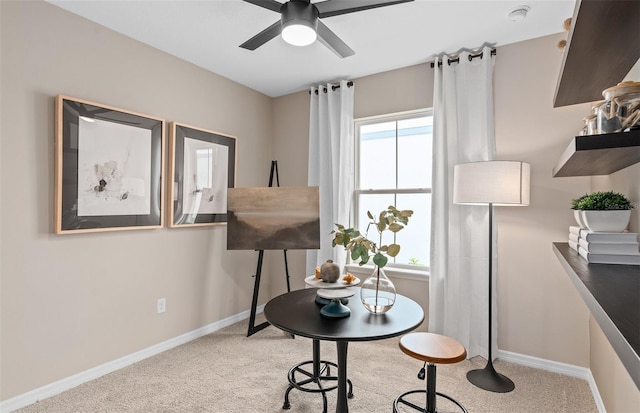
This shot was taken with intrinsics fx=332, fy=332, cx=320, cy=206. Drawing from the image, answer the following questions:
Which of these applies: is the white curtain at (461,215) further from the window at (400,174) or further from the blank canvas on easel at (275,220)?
Answer: the blank canvas on easel at (275,220)

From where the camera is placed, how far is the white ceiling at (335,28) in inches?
89.4

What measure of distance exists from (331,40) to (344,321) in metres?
1.75

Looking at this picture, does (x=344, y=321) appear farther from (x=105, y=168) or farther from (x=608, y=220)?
(x=105, y=168)

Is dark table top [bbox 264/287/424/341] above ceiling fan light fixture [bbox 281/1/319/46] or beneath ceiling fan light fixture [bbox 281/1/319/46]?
beneath

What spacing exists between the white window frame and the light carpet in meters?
0.71

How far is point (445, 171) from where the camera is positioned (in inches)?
117

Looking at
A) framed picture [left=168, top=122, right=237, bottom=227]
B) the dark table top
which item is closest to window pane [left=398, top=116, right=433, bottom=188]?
the dark table top

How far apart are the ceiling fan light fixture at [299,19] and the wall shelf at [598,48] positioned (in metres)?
1.26

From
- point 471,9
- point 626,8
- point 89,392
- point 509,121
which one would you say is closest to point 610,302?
point 626,8

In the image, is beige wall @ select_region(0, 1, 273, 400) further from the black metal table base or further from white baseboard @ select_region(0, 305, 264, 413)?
the black metal table base

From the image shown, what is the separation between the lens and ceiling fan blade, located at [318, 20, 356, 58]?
80.9 inches

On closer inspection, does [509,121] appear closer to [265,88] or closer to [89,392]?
[265,88]

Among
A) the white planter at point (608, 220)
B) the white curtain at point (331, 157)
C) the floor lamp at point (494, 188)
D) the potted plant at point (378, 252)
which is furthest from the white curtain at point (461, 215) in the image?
the white planter at point (608, 220)

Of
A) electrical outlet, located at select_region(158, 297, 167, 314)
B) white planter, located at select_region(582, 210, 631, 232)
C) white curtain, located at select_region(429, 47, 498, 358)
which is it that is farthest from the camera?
electrical outlet, located at select_region(158, 297, 167, 314)
